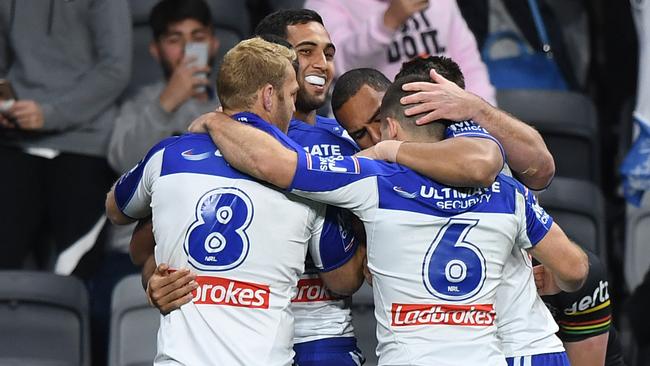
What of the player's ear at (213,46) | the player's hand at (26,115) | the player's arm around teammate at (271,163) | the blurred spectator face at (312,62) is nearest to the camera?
the player's arm around teammate at (271,163)

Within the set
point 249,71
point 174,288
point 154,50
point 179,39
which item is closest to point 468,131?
point 249,71

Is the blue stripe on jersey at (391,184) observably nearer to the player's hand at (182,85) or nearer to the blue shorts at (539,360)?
the blue shorts at (539,360)

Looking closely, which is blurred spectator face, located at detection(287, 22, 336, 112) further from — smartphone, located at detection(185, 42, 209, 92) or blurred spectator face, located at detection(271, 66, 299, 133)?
smartphone, located at detection(185, 42, 209, 92)

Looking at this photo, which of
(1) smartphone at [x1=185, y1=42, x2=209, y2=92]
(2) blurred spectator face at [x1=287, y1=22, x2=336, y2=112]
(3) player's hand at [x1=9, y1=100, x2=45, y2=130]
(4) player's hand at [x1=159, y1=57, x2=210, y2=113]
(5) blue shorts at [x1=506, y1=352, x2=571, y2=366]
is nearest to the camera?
(5) blue shorts at [x1=506, y1=352, x2=571, y2=366]

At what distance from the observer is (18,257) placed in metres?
5.94

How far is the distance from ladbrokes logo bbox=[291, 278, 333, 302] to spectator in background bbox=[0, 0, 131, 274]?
1965 millimetres

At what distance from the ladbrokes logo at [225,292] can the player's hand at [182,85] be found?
2246 millimetres

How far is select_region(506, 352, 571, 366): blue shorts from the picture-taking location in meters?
4.08

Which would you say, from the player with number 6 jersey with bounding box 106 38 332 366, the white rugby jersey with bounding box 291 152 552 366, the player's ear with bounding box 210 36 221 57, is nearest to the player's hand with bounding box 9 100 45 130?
the player's ear with bounding box 210 36 221 57

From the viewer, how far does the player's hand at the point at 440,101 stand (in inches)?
155

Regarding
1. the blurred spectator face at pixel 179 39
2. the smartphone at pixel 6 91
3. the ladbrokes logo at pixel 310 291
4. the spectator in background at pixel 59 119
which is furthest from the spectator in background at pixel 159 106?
the ladbrokes logo at pixel 310 291

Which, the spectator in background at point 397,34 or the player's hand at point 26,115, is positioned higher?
the spectator in background at point 397,34

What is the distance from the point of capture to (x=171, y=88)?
6066 mm

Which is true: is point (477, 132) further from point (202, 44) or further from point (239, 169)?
point (202, 44)
